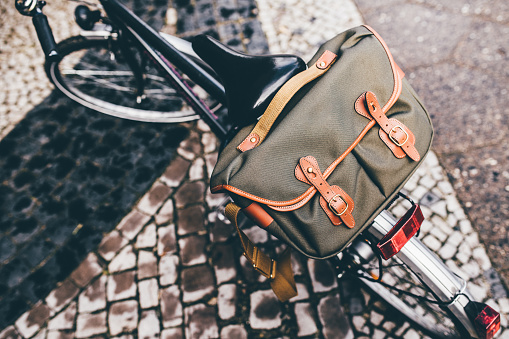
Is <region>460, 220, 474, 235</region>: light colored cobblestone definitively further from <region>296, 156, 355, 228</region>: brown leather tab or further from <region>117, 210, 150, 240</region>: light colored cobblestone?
<region>117, 210, 150, 240</region>: light colored cobblestone

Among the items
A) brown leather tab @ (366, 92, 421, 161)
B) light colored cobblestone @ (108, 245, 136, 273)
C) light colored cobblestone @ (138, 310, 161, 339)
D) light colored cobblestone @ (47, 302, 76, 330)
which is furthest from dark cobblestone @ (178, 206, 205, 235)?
brown leather tab @ (366, 92, 421, 161)

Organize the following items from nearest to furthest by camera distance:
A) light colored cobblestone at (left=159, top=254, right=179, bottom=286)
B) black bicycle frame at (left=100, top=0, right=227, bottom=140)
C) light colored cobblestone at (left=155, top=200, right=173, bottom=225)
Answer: black bicycle frame at (left=100, top=0, right=227, bottom=140)
light colored cobblestone at (left=159, top=254, right=179, bottom=286)
light colored cobblestone at (left=155, top=200, right=173, bottom=225)

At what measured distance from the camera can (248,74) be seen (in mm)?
1600

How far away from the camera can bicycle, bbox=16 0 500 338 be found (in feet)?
4.85

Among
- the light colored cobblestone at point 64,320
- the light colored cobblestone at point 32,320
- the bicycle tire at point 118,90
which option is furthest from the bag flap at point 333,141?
the light colored cobblestone at point 32,320

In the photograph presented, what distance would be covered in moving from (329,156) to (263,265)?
2.09ft

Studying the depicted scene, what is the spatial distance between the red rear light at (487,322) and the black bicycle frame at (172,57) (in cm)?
162

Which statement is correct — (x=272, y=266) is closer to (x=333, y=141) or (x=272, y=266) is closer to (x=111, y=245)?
(x=333, y=141)

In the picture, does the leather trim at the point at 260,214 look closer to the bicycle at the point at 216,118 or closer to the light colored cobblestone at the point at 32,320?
the bicycle at the point at 216,118

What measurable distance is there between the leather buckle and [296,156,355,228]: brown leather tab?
443mm

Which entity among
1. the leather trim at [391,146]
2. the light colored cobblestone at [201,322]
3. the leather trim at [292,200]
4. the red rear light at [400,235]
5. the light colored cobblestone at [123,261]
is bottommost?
the light colored cobblestone at [201,322]

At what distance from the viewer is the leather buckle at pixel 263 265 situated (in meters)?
1.52

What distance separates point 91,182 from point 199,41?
5.89 feet

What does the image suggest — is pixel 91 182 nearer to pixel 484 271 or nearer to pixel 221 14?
pixel 221 14
